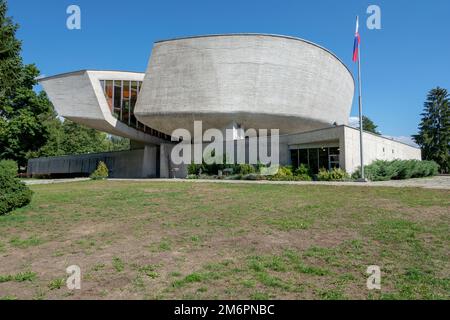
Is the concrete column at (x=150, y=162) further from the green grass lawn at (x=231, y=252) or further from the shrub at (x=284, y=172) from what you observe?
the green grass lawn at (x=231, y=252)

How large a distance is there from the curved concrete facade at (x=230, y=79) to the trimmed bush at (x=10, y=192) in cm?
2112

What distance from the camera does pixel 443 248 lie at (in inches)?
212

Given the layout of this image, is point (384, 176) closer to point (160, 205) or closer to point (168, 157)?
point (160, 205)

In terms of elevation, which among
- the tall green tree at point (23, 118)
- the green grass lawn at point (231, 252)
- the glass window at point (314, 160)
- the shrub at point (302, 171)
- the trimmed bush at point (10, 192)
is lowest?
the green grass lawn at point (231, 252)

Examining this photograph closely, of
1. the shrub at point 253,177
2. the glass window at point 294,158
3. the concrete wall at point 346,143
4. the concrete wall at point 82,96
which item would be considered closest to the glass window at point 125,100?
the concrete wall at point 82,96

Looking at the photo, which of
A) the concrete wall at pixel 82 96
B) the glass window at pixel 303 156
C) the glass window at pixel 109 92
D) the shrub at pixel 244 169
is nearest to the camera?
the glass window at pixel 303 156

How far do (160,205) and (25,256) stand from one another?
596cm

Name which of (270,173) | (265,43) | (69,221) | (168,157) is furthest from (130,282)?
(168,157)

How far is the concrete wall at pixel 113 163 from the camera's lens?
4359 centimetres

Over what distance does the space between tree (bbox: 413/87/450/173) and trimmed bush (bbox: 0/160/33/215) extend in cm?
5767

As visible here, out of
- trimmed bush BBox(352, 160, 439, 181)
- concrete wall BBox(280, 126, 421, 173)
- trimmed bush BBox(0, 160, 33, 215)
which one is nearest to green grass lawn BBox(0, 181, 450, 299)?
trimmed bush BBox(0, 160, 33, 215)

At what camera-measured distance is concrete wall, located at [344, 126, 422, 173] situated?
75.5ft

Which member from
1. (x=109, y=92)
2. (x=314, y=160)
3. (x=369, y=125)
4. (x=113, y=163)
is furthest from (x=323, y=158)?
(x=369, y=125)

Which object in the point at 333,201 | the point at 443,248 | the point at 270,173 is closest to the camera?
the point at 443,248
